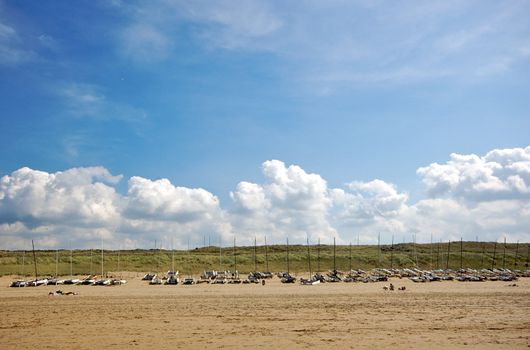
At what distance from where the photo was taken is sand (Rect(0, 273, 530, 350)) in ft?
71.8

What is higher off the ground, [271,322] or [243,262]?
[271,322]

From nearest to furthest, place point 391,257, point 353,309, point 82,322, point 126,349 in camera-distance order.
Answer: point 126,349 < point 82,322 < point 353,309 < point 391,257

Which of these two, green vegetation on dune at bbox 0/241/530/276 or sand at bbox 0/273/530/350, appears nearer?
sand at bbox 0/273/530/350

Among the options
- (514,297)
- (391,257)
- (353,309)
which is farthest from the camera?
(391,257)

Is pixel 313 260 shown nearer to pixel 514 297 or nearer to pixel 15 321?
pixel 514 297

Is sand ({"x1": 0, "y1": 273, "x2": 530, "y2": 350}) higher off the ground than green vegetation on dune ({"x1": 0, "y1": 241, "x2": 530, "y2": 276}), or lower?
higher

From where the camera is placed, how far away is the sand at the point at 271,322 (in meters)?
21.9

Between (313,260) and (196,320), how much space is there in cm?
6783

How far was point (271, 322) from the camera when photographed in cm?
2761

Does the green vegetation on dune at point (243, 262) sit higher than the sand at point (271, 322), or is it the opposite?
the sand at point (271, 322)

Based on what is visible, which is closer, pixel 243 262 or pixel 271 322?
pixel 271 322

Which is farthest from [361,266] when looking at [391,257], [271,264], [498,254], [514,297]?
[514,297]

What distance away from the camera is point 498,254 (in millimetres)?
109438

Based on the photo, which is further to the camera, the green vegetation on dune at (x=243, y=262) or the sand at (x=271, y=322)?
the green vegetation on dune at (x=243, y=262)
